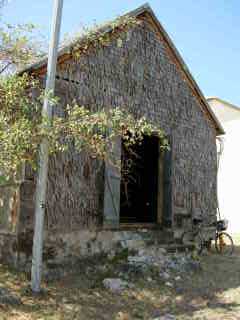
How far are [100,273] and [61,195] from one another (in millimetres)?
1665

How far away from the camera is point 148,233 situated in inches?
353

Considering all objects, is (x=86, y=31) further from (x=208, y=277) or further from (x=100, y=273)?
(x=208, y=277)

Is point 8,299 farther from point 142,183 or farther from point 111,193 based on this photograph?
point 142,183

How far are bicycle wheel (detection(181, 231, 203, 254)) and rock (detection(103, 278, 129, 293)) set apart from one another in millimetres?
3520

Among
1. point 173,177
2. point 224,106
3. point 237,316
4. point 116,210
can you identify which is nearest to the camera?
point 237,316

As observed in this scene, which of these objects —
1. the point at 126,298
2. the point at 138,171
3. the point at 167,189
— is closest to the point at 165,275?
the point at 126,298

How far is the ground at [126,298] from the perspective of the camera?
5.41 m

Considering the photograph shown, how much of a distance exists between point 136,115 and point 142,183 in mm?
2994

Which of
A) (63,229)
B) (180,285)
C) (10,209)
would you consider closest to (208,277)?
(180,285)

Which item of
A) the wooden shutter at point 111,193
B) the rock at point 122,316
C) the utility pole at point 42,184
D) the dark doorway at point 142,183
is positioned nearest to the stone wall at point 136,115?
the wooden shutter at point 111,193

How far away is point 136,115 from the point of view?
8.96 m

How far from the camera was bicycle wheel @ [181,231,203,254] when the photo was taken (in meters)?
9.93

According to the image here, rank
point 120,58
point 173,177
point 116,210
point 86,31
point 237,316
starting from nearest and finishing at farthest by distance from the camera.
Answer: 1. point 237,316
2. point 86,31
3. point 116,210
4. point 120,58
5. point 173,177

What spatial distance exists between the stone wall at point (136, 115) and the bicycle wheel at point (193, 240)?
356 mm
